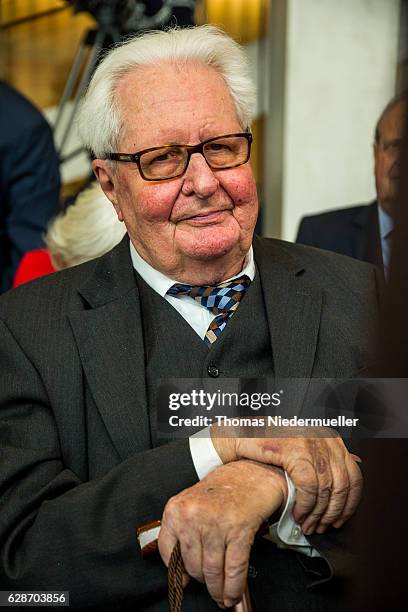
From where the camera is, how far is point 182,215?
1412 mm

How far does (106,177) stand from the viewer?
153 centimetres

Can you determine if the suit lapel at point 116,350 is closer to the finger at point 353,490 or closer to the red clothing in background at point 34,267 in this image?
the finger at point 353,490

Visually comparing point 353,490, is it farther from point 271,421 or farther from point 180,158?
point 180,158

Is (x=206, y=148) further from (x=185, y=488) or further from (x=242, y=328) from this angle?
(x=185, y=488)

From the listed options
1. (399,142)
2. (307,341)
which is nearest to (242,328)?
(307,341)

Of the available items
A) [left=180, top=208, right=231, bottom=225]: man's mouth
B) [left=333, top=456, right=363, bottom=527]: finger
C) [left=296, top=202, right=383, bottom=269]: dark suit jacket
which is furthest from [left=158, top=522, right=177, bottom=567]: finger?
[left=296, top=202, right=383, bottom=269]: dark suit jacket

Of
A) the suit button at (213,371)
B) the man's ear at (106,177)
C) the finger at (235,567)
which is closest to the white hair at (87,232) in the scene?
the man's ear at (106,177)

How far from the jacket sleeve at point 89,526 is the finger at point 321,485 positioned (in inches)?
6.8

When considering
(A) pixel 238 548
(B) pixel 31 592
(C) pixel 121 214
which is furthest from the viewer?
(C) pixel 121 214

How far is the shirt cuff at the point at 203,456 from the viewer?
48.9 inches

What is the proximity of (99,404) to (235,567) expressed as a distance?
35 cm

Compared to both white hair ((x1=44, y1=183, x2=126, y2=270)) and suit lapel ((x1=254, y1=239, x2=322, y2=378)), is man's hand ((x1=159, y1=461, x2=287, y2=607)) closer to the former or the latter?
suit lapel ((x1=254, y1=239, x2=322, y2=378))

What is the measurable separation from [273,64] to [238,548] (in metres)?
2.87

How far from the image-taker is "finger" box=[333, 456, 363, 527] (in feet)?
3.88
